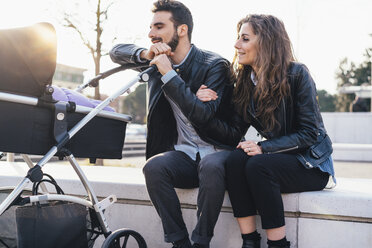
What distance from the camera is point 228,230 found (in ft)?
10.1

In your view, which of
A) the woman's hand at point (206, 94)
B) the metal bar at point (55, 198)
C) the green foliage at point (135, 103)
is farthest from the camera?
the green foliage at point (135, 103)

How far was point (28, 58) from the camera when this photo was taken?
2266mm

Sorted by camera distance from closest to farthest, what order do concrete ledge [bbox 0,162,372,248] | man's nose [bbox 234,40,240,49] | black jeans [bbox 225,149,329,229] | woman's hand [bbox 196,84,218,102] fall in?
1. black jeans [bbox 225,149,329,229]
2. concrete ledge [bbox 0,162,372,248]
3. woman's hand [bbox 196,84,218,102]
4. man's nose [bbox 234,40,240,49]

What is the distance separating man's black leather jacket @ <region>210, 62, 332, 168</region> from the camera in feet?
9.01

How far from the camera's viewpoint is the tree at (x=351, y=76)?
53156mm

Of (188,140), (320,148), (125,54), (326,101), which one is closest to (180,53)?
(125,54)

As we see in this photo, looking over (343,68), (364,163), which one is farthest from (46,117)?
(343,68)

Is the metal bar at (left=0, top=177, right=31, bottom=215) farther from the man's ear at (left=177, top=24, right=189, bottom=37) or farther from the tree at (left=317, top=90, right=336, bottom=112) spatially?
the tree at (left=317, top=90, right=336, bottom=112)

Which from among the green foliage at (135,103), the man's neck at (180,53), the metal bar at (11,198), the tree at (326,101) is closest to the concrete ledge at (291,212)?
the man's neck at (180,53)

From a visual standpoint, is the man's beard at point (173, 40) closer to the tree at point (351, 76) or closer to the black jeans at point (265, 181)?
the black jeans at point (265, 181)

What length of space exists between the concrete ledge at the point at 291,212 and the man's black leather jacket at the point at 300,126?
0.96ft

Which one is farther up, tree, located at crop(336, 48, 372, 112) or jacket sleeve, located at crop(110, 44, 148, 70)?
jacket sleeve, located at crop(110, 44, 148, 70)

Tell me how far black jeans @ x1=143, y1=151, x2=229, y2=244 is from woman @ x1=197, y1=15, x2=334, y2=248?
0.36ft

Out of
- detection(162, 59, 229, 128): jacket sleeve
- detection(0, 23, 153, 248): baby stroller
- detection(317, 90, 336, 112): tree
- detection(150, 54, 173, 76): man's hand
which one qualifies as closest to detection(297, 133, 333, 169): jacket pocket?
detection(162, 59, 229, 128): jacket sleeve
